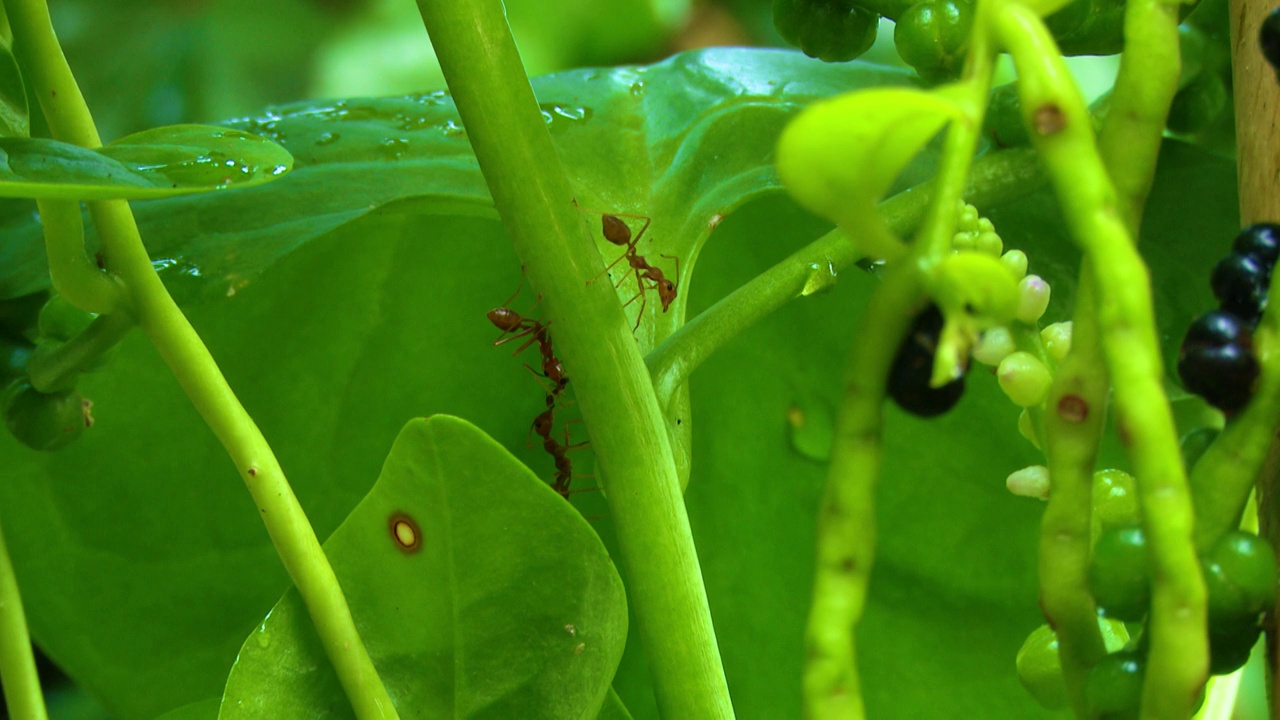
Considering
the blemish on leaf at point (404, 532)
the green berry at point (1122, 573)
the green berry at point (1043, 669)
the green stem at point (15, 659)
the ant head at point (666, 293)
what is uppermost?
the green berry at point (1122, 573)

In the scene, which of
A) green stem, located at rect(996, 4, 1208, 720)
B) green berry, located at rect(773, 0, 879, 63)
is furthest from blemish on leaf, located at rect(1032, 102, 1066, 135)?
green berry, located at rect(773, 0, 879, 63)

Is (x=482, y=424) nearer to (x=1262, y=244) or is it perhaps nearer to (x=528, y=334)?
(x=528, y=334)

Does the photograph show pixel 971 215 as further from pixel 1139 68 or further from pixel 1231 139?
pixel 1231 139

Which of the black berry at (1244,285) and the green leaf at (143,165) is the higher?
the green leaf at (143,165)

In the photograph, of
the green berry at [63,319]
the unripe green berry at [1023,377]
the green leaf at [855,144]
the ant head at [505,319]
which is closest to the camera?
the green leaf at [855,144]

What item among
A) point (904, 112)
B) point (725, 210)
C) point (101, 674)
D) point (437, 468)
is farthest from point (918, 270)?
point (101, 674)

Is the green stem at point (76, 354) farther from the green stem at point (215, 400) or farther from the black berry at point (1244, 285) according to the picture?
the black berry at point (1244, 285)

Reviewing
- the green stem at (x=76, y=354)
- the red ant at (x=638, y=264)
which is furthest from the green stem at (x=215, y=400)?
the red ant at (x=638, y=264)

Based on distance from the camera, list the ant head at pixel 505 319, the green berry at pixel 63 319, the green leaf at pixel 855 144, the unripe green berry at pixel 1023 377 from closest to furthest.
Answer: the green leaf at pixel 855 144
the unripe green berry at pixel 1023 377
the green berry at pixel 63 319
the ant head at pixel 505 319
